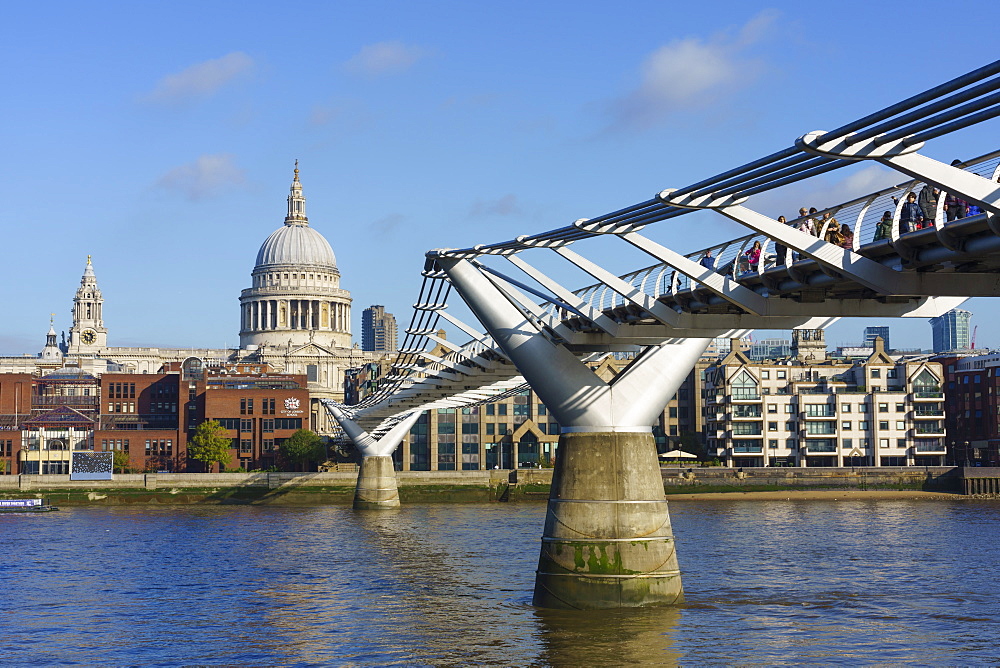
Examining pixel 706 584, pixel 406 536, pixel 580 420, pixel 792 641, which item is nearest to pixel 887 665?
pixel 792 641

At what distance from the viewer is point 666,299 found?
102 feet

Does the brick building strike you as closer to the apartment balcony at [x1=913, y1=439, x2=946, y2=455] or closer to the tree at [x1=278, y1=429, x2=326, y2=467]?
the tree at [x1=278, y1=429, x2=326, y2=467]

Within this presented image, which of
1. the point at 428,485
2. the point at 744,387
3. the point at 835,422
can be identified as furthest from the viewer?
the point at 744,387

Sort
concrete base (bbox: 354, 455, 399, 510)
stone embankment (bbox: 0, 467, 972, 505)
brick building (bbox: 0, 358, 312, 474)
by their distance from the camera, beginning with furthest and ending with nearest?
brick building (bbox: 0, 358, 312, 474)
stone embankment (bbox: 0, 467, 972, 505)
concrete base (bbox: 354, 455, 399, 510)

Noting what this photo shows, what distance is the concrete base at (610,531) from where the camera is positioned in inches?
1328

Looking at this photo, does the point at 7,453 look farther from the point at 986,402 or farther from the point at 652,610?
the point at 652,610

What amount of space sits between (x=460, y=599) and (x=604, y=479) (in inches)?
315

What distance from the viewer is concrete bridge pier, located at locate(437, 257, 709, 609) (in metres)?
33.8

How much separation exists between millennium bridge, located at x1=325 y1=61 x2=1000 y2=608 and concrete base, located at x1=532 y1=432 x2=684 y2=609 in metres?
0.04

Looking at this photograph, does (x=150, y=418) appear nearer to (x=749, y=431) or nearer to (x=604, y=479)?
(x=749, y=431)

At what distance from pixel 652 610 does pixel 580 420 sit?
16.6 feet

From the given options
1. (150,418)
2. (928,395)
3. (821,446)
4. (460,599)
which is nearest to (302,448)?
(150,418)

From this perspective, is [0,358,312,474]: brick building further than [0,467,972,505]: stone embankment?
Yes

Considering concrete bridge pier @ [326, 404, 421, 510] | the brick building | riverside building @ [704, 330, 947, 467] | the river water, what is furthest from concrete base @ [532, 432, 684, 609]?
the brick building
